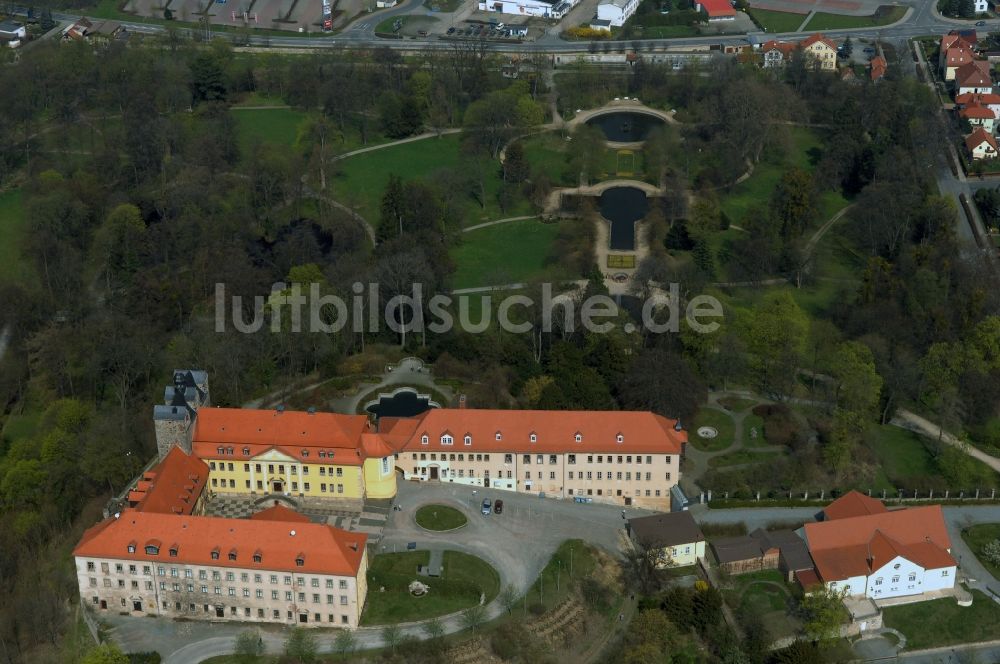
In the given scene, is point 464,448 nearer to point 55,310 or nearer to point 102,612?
point 102,612

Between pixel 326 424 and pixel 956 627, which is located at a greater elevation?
pixel 326 424

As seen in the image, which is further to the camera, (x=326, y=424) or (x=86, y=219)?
(x=86, y=219)

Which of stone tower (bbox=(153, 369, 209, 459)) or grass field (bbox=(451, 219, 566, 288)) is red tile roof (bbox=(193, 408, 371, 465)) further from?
grass field (bbox=(451, 219, 566, 288))

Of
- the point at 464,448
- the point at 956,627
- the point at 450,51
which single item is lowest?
the point at 956,627

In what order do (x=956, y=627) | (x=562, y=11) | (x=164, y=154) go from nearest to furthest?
(x=956, y=627) < (x=164, y=154) < (x=562, y=11)

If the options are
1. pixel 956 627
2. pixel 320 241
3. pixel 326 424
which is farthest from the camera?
pixel 320 241

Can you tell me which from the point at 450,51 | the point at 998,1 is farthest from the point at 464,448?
the point at 998,1

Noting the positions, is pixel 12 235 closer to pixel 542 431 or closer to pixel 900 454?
pixel 542 431
